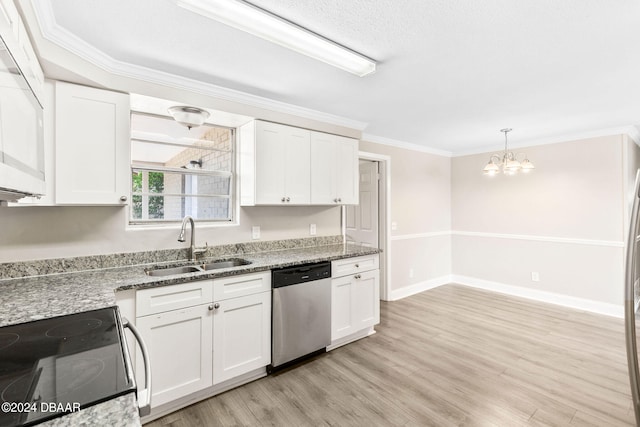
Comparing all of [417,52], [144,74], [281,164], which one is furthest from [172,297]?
[417,52]

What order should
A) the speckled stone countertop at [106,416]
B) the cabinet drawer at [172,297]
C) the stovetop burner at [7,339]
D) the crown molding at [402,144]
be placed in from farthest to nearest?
the crown molding at [402,144], the cabinet drawer at [172,297], the stovetop burner at [7,339], the speckled stone countertop at [106,416]

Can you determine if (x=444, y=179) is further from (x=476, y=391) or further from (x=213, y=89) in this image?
(x=213, y=89)

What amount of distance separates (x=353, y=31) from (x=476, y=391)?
107 inches

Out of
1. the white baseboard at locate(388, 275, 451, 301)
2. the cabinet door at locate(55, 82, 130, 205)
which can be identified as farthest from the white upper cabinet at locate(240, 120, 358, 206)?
the white baseboard at locate(388, 275, 451, 301)

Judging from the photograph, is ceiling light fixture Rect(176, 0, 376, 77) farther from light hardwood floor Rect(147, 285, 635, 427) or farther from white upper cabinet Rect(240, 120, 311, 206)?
light hardwood floor Rect(147, 285, 635, 427)

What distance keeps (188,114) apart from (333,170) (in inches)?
61.8

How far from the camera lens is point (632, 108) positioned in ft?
10.3

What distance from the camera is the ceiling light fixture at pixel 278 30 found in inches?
59.1

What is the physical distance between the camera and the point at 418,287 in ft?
16.2

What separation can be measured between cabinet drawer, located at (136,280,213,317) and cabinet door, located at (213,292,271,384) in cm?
14

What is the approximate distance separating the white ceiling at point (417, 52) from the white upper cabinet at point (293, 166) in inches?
12.8

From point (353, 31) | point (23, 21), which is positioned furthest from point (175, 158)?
point (353, 31)

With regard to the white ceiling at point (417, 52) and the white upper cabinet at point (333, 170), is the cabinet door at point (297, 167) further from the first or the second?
the white ceiling at point (417, 52)

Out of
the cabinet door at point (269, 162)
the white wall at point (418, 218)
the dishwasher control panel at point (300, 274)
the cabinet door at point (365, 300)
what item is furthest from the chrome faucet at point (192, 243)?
the white wall at point (418, 218)
